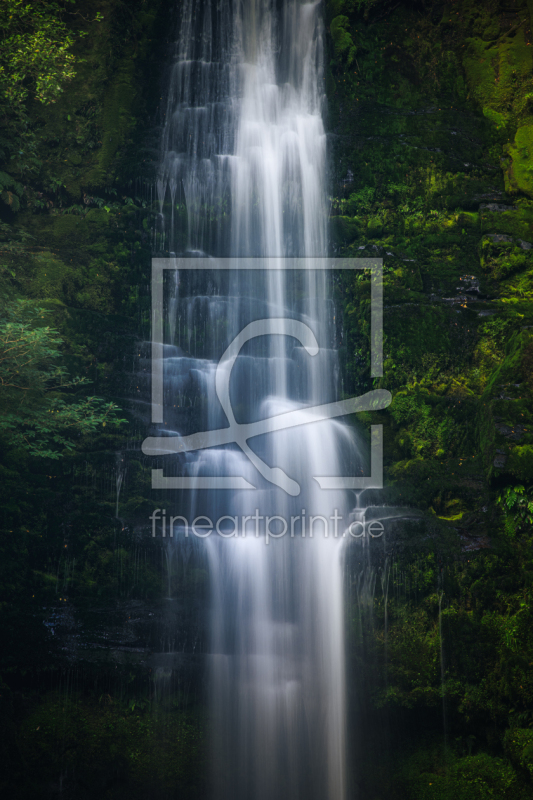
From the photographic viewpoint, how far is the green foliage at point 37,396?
7.97 metres

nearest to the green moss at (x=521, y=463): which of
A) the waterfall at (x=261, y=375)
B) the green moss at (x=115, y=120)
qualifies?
the waterfall at (x=261, y=375)

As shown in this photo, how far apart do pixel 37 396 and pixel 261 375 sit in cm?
306

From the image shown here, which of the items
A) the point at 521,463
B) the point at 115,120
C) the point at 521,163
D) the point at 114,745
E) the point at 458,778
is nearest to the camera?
the point at 458,778

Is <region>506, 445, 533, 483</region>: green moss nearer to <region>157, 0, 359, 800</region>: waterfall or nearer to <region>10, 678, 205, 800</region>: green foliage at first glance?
<region>157, 0, 359, 800</region>: waterfall

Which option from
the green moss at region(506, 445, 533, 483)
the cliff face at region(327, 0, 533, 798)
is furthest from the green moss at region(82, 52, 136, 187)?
the green moss at region(506, 445, 533, 483)

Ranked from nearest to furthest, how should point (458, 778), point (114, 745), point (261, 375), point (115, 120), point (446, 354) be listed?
point (458, 778) < point (114, 745) < point (261, 375) < point (446, 354) < point (115, 120)

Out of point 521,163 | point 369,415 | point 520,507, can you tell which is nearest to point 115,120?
point 369,415

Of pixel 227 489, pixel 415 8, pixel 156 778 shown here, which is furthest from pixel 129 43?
pixel 156 778

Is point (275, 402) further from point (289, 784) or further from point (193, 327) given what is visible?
point (289, 784)

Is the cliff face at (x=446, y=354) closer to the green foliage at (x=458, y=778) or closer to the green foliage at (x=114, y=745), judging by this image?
the green foliage at (x=458, y=778)

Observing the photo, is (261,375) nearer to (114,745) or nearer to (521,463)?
(521,463)

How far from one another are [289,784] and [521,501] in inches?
176

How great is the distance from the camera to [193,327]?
28.9 ft

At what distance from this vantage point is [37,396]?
327 inches
